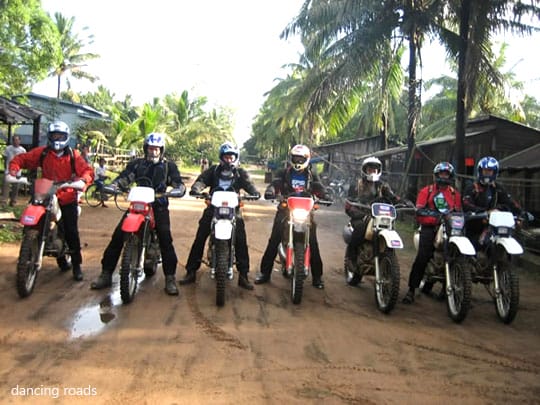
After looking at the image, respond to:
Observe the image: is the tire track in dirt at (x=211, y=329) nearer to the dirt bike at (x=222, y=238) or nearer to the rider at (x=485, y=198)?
the dirt bike at (x=222, y=238)

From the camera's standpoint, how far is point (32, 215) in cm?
493

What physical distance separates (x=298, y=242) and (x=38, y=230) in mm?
2781

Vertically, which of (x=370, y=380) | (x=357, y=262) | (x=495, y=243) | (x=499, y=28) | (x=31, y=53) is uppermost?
(x=499, y=28)

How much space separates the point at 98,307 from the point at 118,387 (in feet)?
5.97

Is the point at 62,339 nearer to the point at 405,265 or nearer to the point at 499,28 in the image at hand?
the point at 405,265

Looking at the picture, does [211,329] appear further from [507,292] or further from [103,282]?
[507,292]

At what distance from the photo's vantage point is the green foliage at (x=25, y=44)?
472 inches

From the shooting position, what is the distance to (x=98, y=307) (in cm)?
484

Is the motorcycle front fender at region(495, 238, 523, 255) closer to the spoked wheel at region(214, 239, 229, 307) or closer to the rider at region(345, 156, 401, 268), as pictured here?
the rider at region(345, 156, 401, 268)

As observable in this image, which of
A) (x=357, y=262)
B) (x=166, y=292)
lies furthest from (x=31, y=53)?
(x=357, y=262)

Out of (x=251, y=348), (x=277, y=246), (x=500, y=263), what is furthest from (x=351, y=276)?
(x=251, y=348)

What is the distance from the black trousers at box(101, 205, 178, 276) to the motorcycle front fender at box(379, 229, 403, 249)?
2403 millimetres

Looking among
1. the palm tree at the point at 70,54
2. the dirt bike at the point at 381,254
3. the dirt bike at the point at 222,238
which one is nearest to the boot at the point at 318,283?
the dirt bike at the point at 381,254

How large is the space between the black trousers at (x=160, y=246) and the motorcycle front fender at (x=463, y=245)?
122 inches
